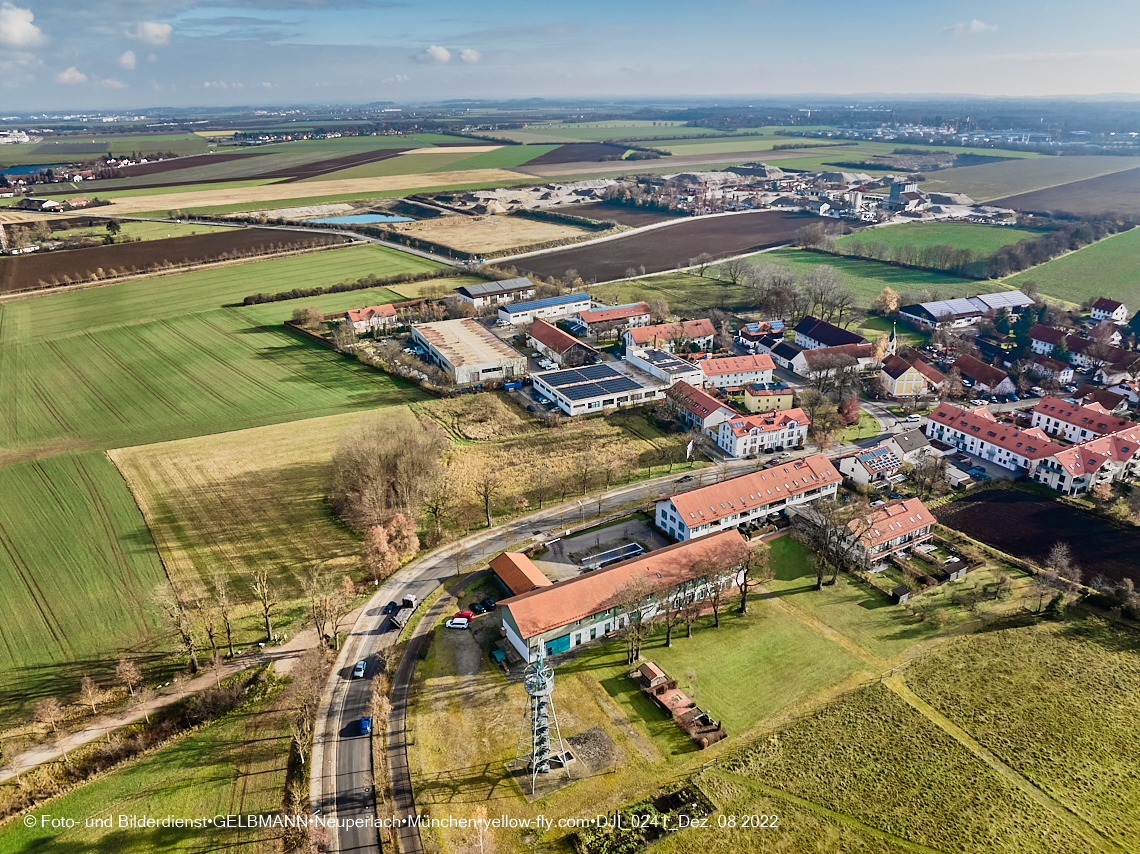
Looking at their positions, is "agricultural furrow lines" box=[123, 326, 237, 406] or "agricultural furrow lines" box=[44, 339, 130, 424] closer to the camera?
"agricultural furrow lines" box=[44, 339, 130, 424]

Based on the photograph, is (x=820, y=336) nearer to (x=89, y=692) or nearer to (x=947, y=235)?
(x=947, y=235)

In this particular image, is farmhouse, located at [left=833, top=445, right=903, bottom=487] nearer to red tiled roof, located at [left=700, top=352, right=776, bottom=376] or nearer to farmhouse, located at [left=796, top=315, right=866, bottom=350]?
red tiled roof, located at [left=700, top=352, right=776, bottom=376]

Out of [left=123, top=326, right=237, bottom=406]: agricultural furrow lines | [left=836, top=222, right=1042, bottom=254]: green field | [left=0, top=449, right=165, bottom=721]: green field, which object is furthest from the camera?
[left=836, top=222, right=1042, bottom=254]: green field

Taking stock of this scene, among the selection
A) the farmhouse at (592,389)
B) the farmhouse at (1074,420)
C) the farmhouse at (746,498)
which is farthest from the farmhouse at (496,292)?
the farmhouse at (1074,420)

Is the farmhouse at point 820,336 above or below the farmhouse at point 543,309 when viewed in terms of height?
below

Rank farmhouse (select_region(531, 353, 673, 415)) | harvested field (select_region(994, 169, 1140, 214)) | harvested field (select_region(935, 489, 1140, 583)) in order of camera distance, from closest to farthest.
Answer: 1. harvested field (select_region(935, 489, 1140, 583))
2. farmhouse (select_region(531, 353, 673, 415))
3. harvested field (select_region(994, 169, 1140, 214))

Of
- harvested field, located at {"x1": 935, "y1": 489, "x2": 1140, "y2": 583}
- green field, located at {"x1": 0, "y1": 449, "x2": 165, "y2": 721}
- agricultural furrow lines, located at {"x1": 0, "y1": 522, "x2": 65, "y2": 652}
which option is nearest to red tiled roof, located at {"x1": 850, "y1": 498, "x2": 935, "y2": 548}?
harvested field, located at {"x1": 935, "y1": 489, "x2": 1140, "y2": 583}

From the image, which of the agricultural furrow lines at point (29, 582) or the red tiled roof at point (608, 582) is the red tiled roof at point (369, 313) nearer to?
the agricultural furrow lines at point (29, 582)
